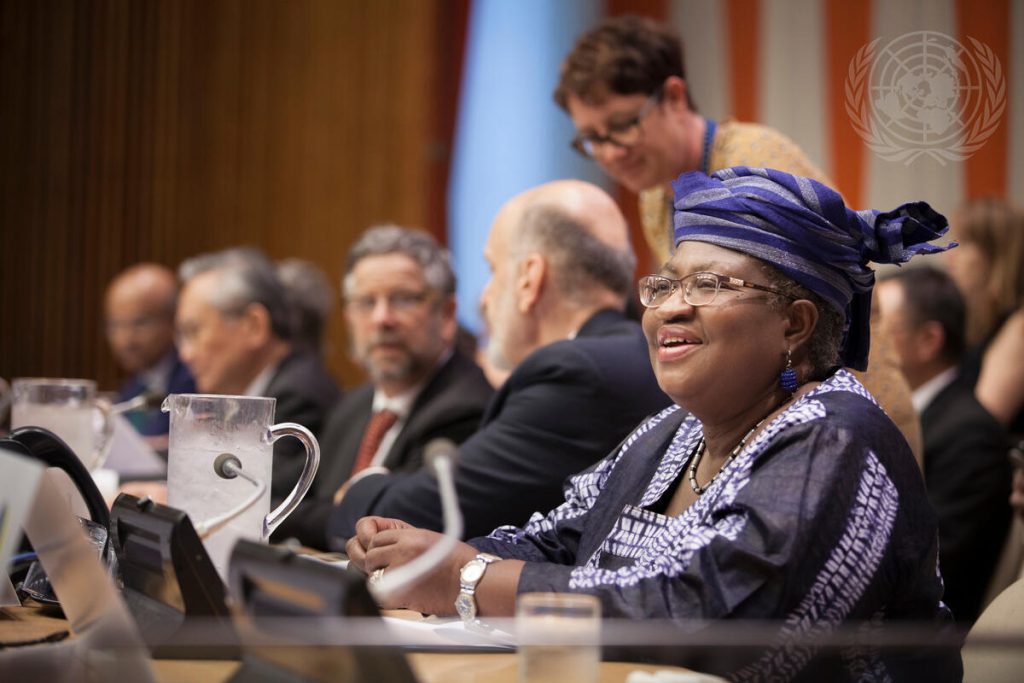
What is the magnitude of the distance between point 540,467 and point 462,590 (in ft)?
Answer: 2.62

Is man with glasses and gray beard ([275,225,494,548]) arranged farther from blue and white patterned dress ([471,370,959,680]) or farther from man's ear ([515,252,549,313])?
blue and white patterned dress ([471,370,959,680])

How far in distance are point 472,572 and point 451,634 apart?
0.27 feet

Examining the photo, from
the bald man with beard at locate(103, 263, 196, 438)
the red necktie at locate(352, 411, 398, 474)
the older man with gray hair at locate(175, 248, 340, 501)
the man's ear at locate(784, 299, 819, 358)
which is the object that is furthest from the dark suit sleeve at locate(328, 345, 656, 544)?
the bald man with beard at locate(103, 263, 196, 438)

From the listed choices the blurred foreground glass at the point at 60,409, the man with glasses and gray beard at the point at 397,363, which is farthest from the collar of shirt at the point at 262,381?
the blurred foreground glass at the point at 60,409

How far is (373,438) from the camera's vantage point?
3268mm

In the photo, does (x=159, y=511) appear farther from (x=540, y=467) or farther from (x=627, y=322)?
(x=627, y=322)

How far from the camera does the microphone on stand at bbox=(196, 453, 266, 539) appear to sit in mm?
1360

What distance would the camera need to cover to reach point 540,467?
90.4 inches

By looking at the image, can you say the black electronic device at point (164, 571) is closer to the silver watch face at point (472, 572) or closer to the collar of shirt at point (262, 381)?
the silver watch face at point (472, 572)

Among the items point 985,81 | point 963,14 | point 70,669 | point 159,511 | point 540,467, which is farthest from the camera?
point 540,467

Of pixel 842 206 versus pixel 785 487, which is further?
pixel 842 206

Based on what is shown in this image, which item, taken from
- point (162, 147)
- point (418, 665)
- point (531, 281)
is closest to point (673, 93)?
point (531, 281)

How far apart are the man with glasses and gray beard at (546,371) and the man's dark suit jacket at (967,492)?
1186 millimetres

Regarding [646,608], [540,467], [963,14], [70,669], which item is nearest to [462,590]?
[646,608]
